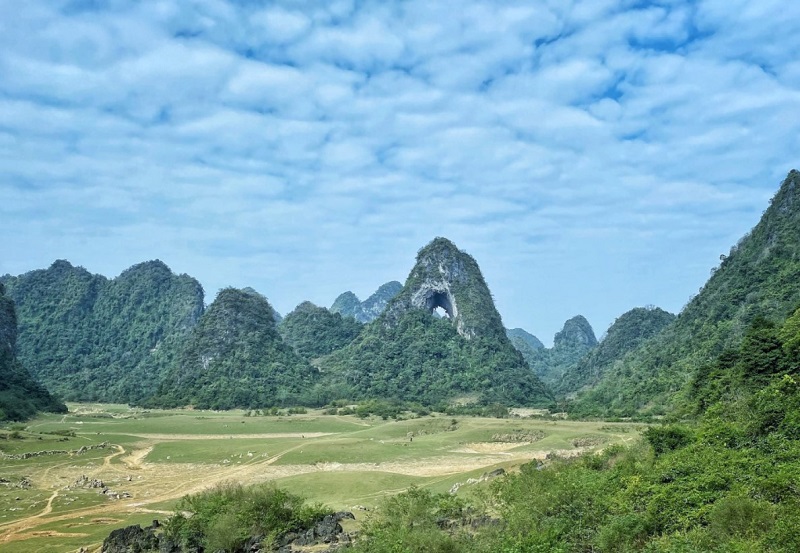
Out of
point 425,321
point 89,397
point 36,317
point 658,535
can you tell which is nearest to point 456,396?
point 425,321

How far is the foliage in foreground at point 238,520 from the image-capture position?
17719mm

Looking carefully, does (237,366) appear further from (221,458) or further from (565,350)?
(565,350)

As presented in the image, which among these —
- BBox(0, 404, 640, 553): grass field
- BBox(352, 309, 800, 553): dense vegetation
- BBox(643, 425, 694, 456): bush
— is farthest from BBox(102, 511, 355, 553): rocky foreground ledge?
BBox(643, 425, 694, 456): bush

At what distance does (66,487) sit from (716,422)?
32.9 metres

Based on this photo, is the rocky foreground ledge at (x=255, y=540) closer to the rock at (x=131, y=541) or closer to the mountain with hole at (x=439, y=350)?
the rock at (x=131, y=541)

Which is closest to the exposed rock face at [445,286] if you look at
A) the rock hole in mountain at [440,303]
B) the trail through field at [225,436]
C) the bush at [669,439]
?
the rock hole in mountain at [440,303]

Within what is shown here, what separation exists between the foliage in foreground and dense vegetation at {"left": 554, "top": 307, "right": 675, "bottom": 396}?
96.2 metres

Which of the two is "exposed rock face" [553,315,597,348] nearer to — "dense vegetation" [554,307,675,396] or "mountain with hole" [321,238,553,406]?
"dense vegetation" [554,307,675,396]

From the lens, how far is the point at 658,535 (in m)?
12.8

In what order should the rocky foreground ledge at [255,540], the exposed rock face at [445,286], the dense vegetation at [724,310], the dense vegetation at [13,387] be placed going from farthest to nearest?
1. the exposed rock face at [445,286]
2. the dense vegetation at [13,387]
3. the dense vegetation at [724,310]
4. the rocky foreground ledge at [255,540]

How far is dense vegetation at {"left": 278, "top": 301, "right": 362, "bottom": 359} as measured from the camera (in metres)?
127

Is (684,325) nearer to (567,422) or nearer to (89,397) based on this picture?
(567,422)

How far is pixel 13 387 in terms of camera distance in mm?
66375

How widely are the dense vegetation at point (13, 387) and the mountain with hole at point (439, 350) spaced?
41039mm
